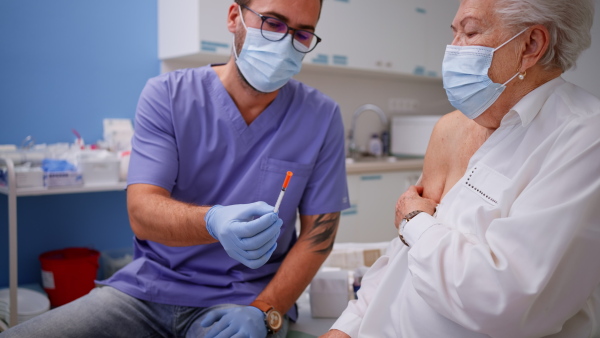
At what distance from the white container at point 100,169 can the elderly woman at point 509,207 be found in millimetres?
1795

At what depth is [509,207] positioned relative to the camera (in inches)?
38.9

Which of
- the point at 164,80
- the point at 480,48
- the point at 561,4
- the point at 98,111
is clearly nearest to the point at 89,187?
the point at 98,111

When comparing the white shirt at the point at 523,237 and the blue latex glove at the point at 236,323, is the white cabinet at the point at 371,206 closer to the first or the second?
the blue latex glove at the point at 236,323

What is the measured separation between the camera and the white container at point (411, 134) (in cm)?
415

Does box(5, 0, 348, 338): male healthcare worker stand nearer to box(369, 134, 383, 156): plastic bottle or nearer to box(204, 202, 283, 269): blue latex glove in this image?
box(204, 202, 283, 269): blue latex glove

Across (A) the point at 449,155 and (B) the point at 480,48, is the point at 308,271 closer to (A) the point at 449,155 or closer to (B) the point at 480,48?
(A) the point at 449,155

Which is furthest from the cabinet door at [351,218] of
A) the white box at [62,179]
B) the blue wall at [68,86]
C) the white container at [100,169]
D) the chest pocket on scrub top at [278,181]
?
the chest pocket on scrub top at [278,181]

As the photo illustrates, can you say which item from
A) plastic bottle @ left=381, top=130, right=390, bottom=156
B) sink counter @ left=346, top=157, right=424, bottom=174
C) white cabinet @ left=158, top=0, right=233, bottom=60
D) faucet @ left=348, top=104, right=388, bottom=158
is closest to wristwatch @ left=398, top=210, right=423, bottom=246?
white cabinet @ left=158, top=0, right=233, bottom=60

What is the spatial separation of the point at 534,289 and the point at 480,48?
1.68 feet

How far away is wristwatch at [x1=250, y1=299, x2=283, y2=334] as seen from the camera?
4.34 feet

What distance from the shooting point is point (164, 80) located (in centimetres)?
161

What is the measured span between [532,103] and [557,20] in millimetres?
171

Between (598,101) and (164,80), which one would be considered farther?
(164,80)

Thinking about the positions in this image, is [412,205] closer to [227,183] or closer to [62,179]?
[227,183]
